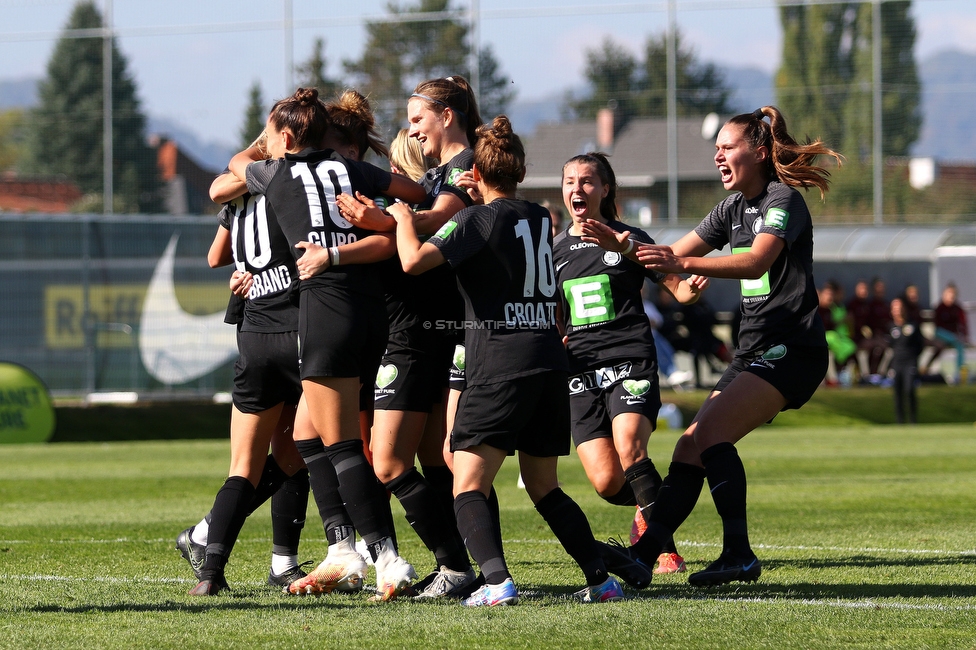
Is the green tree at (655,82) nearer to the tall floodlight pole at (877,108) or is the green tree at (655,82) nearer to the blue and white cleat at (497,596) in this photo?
the tall floodlight pole at (877,108)

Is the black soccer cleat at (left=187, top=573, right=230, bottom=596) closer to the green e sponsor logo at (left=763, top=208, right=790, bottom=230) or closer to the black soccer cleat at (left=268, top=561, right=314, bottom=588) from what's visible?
the black soccer cleat at (left=268, top=561, right=314, bottom=588)

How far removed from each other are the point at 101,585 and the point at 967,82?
95.5 feet

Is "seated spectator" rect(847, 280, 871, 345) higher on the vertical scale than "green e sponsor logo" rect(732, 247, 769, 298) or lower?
lower

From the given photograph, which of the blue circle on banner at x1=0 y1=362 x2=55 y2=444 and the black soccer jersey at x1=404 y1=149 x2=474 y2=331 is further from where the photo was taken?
the blue circle on banner at x1=0 y1=362 x2=55 y2=444

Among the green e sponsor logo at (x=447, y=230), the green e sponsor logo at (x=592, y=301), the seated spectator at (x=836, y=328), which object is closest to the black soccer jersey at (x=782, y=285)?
the green e sponsor logo at (x=592, y=301)

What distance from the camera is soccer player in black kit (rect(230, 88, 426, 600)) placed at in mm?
4926

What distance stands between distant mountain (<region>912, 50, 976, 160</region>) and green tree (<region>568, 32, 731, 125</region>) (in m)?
4.37

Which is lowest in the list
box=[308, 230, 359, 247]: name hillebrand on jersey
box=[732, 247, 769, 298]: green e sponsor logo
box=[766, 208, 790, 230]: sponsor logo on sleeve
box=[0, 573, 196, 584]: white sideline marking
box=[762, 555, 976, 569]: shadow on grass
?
box=[762, 555, 976, 569]: shadow on grass

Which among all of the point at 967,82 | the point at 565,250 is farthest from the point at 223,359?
the point at 967,82

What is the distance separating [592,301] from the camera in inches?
257

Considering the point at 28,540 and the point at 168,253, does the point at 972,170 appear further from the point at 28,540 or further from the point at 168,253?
the point at 28,540

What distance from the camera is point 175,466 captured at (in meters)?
13.3

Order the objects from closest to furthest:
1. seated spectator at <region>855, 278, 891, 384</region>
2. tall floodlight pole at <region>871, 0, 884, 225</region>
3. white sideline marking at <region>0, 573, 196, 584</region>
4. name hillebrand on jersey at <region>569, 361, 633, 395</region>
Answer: white sideline marking at <region>0, 573, 196, 584</region> → name hillebrand on jersey at <region>569, 361, 633, 395</region> → seated spectator at <region>855, 278, 891, 384</region> → tall floodlight pole at <region>871, 0, 884, 225</region>

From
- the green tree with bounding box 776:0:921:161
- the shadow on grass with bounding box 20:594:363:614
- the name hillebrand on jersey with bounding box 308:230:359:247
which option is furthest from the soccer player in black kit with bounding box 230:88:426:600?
the green tree with bounding box 776:0:921:161
